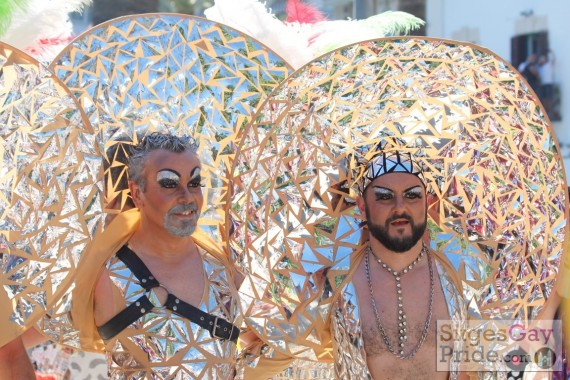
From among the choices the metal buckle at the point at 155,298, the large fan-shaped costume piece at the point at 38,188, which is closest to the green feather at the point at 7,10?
the large fan-shaped costume piece at the point at 38,188

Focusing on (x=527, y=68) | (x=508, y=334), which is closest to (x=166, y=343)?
(x=508, y=334)

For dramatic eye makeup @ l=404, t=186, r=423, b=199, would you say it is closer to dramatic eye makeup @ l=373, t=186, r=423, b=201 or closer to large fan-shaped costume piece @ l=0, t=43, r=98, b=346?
dramatic eye makeup @ l=373, t=186, r=423, b=201

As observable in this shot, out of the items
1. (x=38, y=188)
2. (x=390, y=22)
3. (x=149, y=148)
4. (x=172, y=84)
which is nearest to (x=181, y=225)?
(x=149, y=148)

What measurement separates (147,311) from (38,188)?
0.54m

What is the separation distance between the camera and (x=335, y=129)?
3.58 meters

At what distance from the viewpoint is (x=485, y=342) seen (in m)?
3.57

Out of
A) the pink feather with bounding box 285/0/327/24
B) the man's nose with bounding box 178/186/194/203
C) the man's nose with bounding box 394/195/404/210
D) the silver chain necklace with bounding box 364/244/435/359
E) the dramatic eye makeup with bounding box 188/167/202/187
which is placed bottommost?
the silver chain necklace with bounding box 364/244/435/359

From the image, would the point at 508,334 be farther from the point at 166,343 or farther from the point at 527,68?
the point at 527,68

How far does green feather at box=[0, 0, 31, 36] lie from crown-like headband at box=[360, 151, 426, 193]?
55.8 inches

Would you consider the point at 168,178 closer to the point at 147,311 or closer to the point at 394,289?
the point at 147,311

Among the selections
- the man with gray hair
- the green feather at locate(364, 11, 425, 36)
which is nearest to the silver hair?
the man with gray hair

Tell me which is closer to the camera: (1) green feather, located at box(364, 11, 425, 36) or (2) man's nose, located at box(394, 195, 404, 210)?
(2) man's nose, located at box(394, 195, 404, 210)

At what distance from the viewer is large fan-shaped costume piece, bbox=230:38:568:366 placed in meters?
3.44

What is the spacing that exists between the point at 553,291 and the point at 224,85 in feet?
4.59
